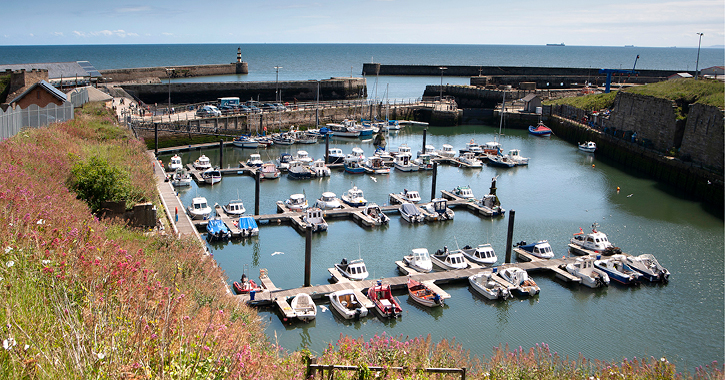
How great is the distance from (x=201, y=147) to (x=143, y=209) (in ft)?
125

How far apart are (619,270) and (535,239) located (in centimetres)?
614

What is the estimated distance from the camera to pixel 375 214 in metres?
36.9

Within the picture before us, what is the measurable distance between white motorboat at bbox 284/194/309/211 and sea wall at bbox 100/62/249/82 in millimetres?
54262

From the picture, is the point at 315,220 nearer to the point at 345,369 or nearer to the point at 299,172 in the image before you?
the point at 299,172

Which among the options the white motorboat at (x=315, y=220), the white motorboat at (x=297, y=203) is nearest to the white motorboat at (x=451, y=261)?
the white motorboat at (x=315, y=220)

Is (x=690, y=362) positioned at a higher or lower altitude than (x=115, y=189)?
lower

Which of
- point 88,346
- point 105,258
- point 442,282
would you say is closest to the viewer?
point 88,346

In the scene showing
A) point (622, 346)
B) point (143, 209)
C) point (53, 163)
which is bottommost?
point (622, 346)

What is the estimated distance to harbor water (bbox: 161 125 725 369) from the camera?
22.7m

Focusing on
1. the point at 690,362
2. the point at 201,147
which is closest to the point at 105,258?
the point at 690,362

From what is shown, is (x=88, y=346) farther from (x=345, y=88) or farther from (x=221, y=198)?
(x=345, y=88)

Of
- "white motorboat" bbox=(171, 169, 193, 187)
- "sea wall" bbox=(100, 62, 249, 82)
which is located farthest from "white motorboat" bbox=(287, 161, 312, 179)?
"sea wall" bbox=(100, 62, 249, 82)

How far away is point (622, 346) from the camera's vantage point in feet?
73.1

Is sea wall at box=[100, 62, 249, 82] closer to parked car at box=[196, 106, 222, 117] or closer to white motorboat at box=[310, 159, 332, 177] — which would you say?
parked car at box=[196, 106, 222, 117]
